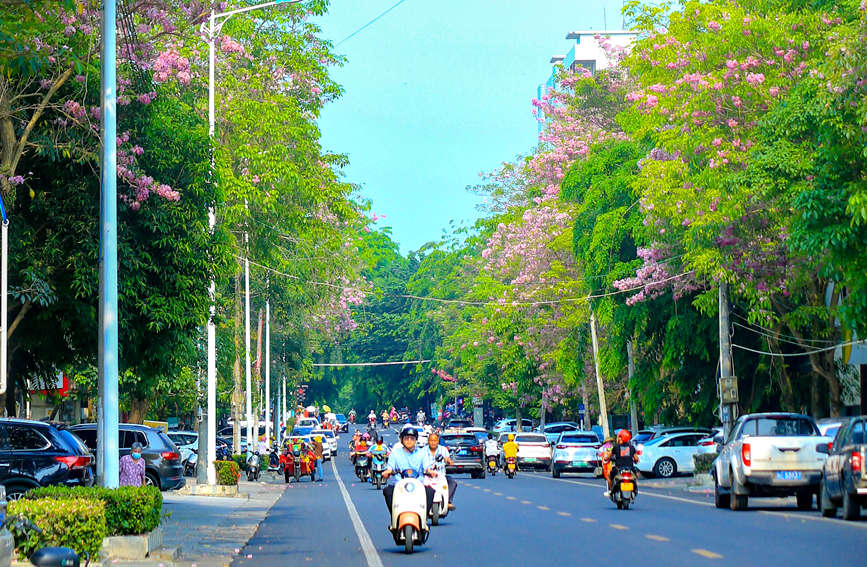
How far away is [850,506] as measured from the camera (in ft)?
67.5

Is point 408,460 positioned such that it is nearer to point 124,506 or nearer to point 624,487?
point 124,506

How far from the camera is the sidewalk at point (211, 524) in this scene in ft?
59.4

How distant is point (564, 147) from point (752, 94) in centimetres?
2137

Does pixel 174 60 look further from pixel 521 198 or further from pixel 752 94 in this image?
pixel 521 198

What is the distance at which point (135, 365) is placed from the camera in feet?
83.3

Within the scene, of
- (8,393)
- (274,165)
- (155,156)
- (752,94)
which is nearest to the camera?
(155,156)

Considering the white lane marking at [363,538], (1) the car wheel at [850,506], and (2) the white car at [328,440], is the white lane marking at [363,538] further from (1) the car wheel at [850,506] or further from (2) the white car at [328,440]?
(2) the white car at [328,440]

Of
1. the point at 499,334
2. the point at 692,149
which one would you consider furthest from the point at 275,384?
the point at 692,149

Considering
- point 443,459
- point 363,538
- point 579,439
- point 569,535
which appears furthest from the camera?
point 579,439

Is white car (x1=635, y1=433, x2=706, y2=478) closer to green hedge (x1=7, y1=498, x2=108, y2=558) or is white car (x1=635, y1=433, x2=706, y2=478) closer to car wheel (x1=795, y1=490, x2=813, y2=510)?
car wheel (x1=795, y1=490, x2=813, y2=510)

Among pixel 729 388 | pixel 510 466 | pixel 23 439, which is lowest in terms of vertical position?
pixel 510 466

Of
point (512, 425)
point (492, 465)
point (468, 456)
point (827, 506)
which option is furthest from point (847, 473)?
point (512, 425)

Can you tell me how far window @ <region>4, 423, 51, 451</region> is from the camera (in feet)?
74.3

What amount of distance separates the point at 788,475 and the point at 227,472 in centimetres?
1815
